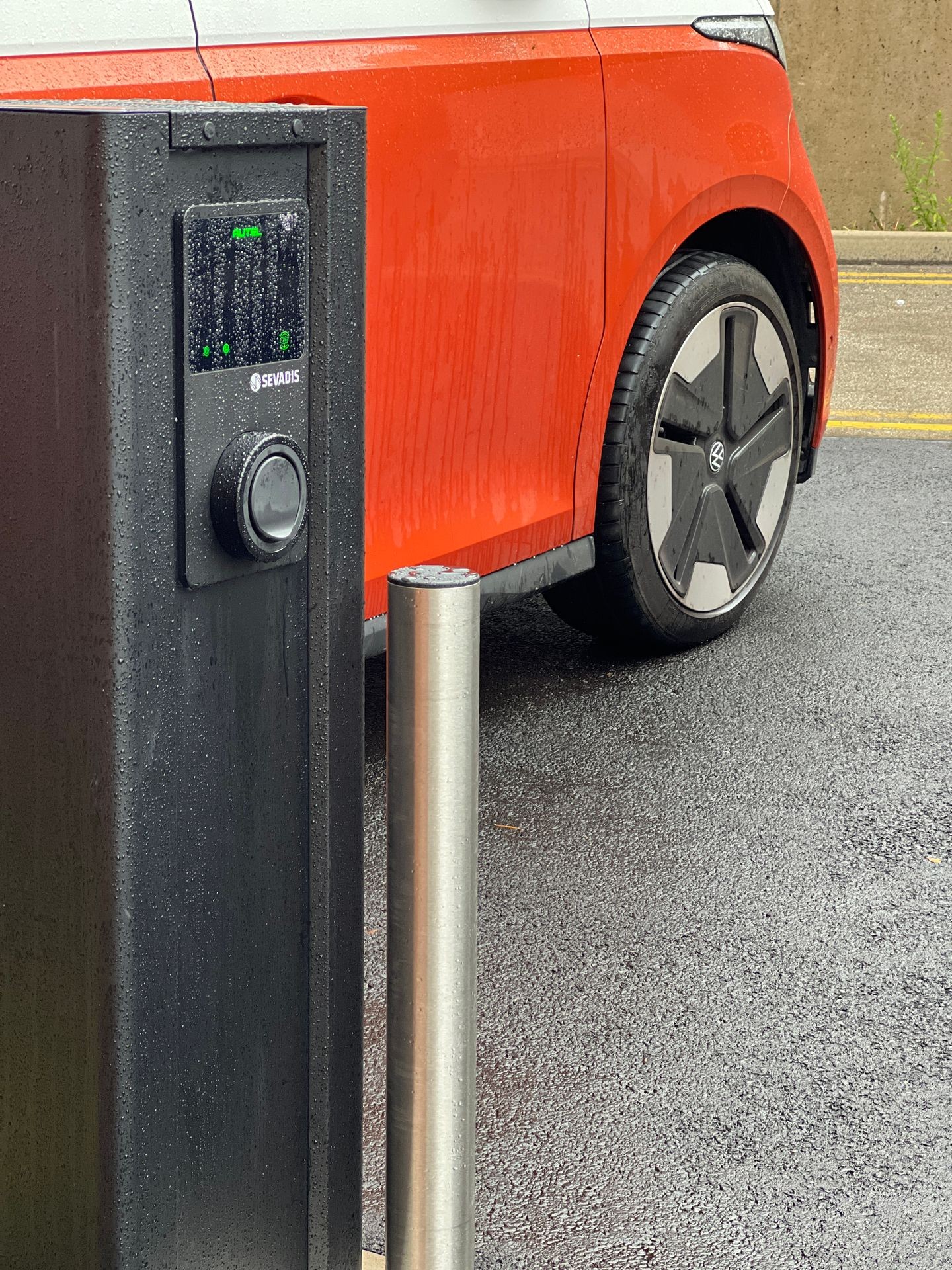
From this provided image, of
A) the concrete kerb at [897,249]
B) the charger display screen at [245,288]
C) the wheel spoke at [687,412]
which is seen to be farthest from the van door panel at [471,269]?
the concrete kerb at [897,249]

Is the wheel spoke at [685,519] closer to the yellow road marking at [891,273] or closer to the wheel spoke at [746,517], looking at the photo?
the wheel spoke at [746,517]

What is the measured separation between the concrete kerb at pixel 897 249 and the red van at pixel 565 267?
317 inches

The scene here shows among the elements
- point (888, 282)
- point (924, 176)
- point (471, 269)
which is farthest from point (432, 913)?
point (924, 176)

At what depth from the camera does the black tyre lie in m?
3.60

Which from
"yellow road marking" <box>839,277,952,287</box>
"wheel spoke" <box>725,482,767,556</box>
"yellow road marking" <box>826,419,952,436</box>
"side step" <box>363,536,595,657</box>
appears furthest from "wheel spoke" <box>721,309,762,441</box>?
"yellow road marking" <box>839,277,952,287</box>

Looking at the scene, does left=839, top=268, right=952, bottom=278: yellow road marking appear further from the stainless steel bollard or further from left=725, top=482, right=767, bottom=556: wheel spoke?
the stainless steel bollard

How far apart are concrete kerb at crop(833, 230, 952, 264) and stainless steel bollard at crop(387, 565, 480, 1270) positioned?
10.9 meters

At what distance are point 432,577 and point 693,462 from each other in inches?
93.3

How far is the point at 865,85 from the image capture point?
1266cm

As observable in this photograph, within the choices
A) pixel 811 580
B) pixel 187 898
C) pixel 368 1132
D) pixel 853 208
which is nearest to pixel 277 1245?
pixel 187 898

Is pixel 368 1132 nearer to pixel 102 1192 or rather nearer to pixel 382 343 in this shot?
pixel 102 1192

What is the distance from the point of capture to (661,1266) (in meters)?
2.05

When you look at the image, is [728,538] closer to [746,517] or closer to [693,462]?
[746,517]

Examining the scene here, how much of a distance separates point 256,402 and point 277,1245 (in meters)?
0.78
